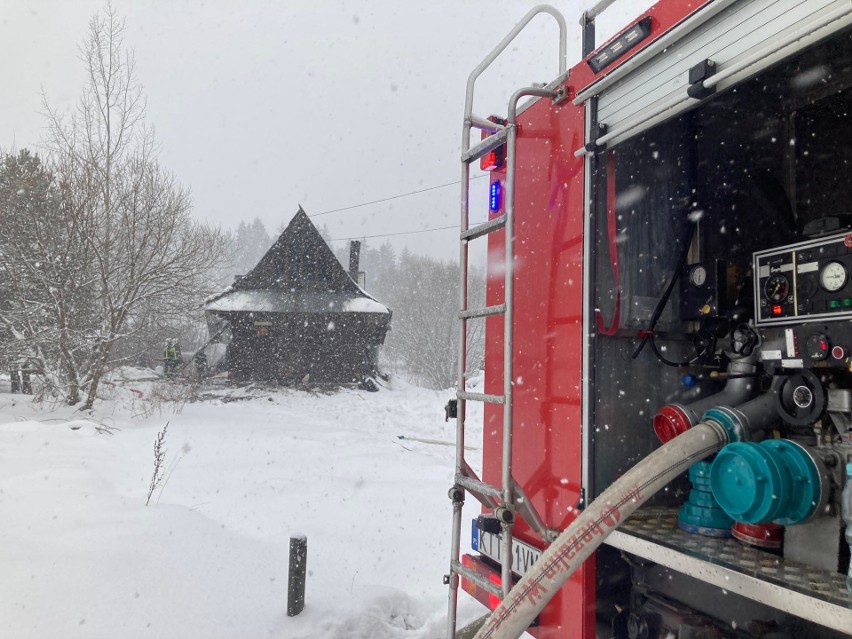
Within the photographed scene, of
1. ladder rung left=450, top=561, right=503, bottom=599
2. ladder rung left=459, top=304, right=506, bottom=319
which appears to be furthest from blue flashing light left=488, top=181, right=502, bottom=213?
ladder rung left=450, top=561, right=503, bottom=599

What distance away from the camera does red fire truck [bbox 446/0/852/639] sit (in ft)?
5.97

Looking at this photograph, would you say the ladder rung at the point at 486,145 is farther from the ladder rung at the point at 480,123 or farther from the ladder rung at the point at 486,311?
the ladder rung at the point at 486,311

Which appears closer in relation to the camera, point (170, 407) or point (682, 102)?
point (682, 102)

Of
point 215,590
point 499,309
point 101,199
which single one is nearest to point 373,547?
point 215,590

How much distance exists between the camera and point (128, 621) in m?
3.24

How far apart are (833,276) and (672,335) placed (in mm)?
839

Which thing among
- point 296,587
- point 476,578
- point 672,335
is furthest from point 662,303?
point 296,587

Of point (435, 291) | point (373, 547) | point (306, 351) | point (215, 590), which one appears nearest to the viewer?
point (215, 590)

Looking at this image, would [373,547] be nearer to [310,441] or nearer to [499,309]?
[499,309]

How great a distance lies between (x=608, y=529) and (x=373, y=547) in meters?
3.68

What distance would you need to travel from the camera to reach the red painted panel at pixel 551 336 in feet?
7.54

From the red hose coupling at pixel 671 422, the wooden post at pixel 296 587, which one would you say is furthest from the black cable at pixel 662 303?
the wooden post at pixel 296 587

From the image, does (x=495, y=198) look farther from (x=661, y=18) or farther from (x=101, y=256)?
(x=101, y=256)

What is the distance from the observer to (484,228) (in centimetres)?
270
